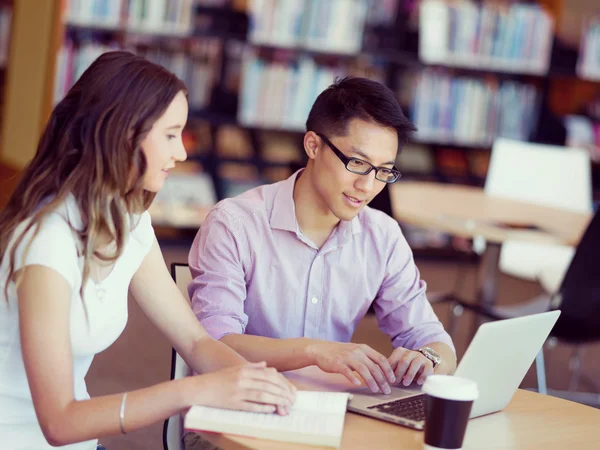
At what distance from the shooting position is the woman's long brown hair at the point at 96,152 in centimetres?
149

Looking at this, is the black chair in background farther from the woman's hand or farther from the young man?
the woman's hand

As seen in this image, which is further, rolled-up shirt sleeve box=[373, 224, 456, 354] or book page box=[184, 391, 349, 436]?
rolled-up shirt sleeve box=[373, 224, 456, 354]

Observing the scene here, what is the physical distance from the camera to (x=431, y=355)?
189cm

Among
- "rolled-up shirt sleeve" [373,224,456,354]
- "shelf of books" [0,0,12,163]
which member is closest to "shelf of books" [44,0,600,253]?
"shelf of books" [0,0,12,163]

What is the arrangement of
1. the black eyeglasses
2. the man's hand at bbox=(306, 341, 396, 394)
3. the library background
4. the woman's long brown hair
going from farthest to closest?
1. the library background
2. the black eyeglasses
3. the man's hand at bbox=(306, 341, 396, 394)
4. the woman's long brown hair

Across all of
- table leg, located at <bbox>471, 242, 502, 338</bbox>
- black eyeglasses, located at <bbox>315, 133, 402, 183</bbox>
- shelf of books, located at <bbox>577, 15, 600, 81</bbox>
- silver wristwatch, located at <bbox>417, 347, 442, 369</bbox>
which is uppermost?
shelf of books, located at <bbox>577, 15, 600, 81</bbox>

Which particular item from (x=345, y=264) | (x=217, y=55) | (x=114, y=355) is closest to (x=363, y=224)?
(x=345, y=264)

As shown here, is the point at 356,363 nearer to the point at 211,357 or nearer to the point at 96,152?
the point at 211,357

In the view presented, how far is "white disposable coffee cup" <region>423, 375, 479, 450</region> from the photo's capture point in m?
1.28

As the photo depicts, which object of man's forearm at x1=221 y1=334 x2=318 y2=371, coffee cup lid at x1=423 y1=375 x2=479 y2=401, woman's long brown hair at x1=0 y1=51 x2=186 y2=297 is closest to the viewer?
coffee cup lid at x1=423 y1=375 x2=479 y2=401

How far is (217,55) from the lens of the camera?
5.49 metres

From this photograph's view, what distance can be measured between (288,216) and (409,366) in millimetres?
495

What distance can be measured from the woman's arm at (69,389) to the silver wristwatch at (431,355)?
55 centimetres

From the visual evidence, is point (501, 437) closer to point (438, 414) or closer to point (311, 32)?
point (438, 414)
